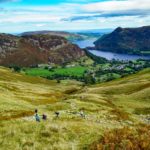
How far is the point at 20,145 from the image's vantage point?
24.1 meters

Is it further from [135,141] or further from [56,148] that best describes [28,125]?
[135,141]

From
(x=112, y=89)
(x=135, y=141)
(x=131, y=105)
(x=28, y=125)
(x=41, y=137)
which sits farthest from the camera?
(x=112, y=89)

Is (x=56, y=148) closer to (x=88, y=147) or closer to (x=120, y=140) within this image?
(x=88, y=147)

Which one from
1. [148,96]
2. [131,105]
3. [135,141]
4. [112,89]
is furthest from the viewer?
[112,89]

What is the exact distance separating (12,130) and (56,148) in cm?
462

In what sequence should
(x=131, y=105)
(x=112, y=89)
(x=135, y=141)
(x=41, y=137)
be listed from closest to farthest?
(x=135, y=141), (x=41, y=137), (x=131, y=105), (x=112, y=89)

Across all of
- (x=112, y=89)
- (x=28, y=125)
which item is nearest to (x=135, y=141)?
(x=28, y=125)

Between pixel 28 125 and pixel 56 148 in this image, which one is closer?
pixel 56 148

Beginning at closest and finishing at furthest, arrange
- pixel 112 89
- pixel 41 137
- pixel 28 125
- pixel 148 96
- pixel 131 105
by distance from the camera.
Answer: pixel 41 137, pixel 28 125, pixel 131 105, pixel 148 96, pixel 112 89

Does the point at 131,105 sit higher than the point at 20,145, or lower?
lower

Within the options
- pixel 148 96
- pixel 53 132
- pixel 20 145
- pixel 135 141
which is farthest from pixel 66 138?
pixel 148 96

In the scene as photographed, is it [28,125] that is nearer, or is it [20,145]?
[20,145]

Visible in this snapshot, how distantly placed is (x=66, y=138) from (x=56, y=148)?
2102mm

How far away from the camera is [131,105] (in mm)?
94438
